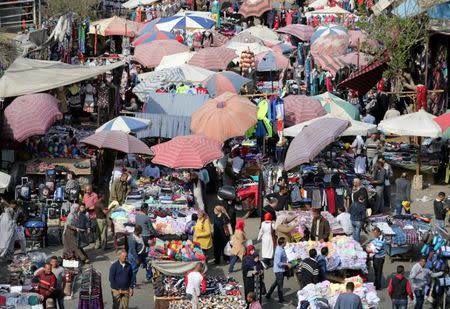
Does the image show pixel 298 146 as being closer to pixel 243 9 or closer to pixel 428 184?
pixel 428 184

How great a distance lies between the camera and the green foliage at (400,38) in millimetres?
29328

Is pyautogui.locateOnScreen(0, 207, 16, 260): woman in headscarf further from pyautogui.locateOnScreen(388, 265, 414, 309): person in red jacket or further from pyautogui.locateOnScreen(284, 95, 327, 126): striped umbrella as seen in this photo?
pyautogui.locateOnScreen(284, 95, 327, 126): striped umbrella

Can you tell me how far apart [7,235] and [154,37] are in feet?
60.8

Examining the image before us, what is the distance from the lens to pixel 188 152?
875 inches

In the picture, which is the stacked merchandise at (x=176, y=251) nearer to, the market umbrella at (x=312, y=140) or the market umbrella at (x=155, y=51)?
the market umbrella at (x=312, y=140)

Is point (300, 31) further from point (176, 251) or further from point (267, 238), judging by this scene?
point (176, 251)

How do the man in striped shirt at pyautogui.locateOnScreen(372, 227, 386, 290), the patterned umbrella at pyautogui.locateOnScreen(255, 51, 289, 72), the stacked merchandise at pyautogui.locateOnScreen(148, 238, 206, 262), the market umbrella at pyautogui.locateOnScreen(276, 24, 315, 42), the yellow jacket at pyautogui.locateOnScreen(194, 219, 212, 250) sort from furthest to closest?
the market umbrella at pyautogui.locateOnScreen(276, 24, 315, 42)
the patterned umbrella at pyautogui.locateOnScreen(255, 51, 289, 72)
the yellow jacket at pyautogui.locateOnScreen(194, 219, 212, 250)
the stacked merchandise at pyautogui.locateOnScreen(148, 238, 206, 262)
the man in striped shirt at pyautogui.locateOnScreen(372, 227, 386, 290)

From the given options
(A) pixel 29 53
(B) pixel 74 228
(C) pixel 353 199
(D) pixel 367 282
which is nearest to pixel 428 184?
(C) pixel 353 199

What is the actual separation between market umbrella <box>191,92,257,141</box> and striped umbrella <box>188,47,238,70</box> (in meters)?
7.20

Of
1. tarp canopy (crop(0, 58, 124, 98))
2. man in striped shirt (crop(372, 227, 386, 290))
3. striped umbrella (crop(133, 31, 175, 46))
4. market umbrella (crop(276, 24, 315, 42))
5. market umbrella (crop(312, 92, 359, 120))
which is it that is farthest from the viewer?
market umbrella (crop(276, 24, 315, 42))

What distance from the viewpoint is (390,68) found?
1186 inches

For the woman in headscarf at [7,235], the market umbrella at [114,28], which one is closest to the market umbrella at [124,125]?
the woman in headscarf at [7,235]

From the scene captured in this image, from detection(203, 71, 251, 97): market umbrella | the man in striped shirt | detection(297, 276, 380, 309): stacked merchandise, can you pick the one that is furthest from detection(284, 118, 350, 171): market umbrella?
detection(203, 71, 251, 97): market umbrella

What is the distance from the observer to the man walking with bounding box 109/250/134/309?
17016 mm
